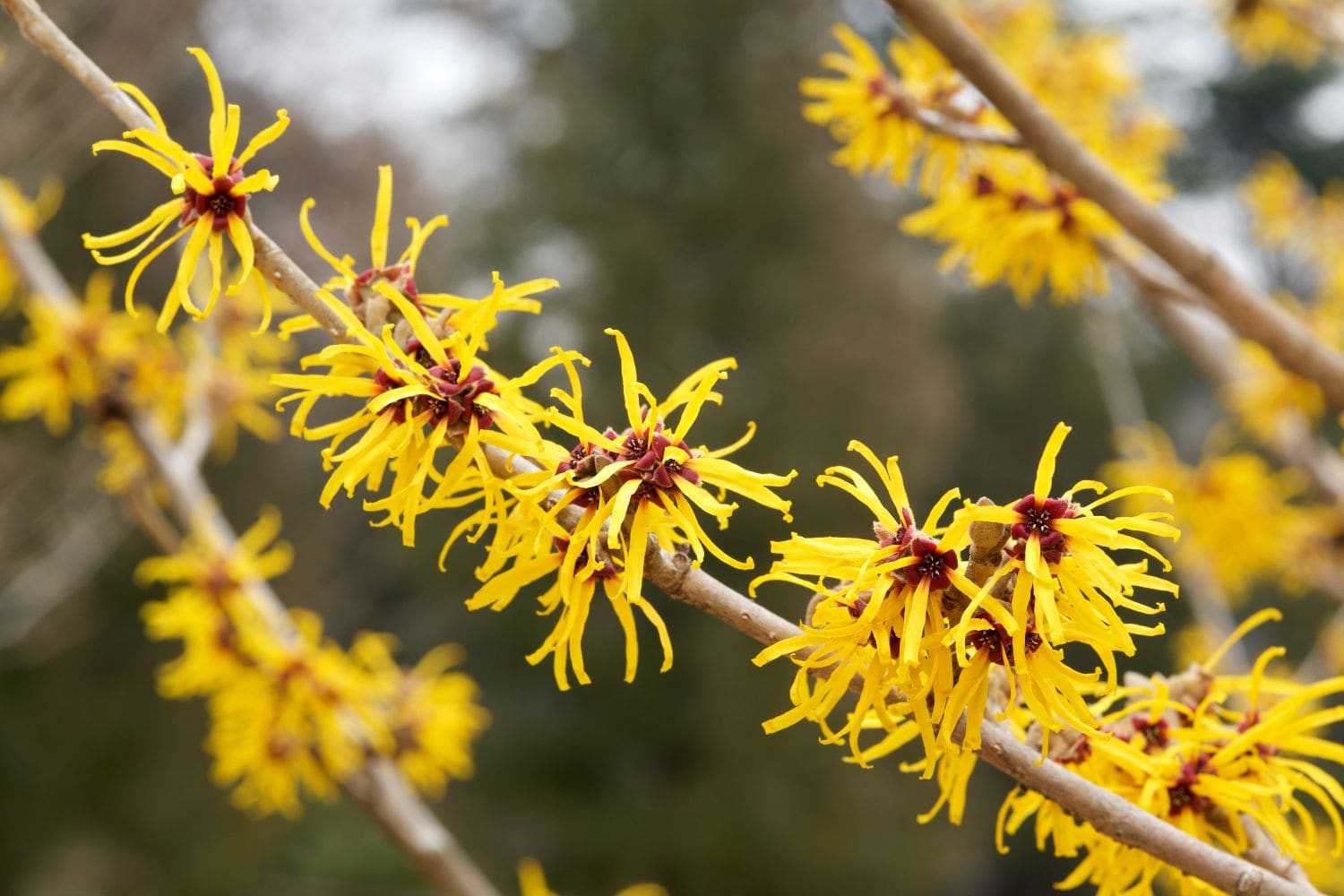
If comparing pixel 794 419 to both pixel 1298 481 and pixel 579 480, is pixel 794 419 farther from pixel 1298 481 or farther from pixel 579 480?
pixel 579 480

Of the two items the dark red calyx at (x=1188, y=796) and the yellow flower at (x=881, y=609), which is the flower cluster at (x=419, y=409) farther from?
the dark red calyx at (x=1188, y=796)

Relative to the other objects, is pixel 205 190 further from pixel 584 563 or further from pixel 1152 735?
pixel 1152 735

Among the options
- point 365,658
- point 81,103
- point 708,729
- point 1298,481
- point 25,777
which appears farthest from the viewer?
point 708,729

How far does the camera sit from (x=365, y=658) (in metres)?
1.85

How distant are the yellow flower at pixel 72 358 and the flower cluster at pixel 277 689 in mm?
A: 351

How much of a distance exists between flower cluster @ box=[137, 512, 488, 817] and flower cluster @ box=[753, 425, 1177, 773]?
128cm

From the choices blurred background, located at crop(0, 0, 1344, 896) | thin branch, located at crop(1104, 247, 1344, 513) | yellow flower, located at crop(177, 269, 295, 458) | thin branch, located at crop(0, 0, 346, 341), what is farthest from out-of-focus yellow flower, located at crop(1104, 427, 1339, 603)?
blurred background, located at crop(0, 0, 1344, 896)

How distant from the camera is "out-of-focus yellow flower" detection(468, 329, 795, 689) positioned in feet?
2.50

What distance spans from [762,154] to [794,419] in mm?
1967

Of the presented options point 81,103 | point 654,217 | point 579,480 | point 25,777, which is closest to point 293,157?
point 654,217

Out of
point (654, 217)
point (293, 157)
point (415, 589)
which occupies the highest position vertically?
point (293, 157)

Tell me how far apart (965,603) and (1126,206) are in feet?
2.63

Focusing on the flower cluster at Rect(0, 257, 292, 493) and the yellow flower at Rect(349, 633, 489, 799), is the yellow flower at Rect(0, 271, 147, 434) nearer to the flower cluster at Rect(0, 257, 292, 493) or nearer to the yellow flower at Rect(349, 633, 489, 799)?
the flower cluster at Rect(0, 257, 292, 493)

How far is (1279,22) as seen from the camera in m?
2.46
